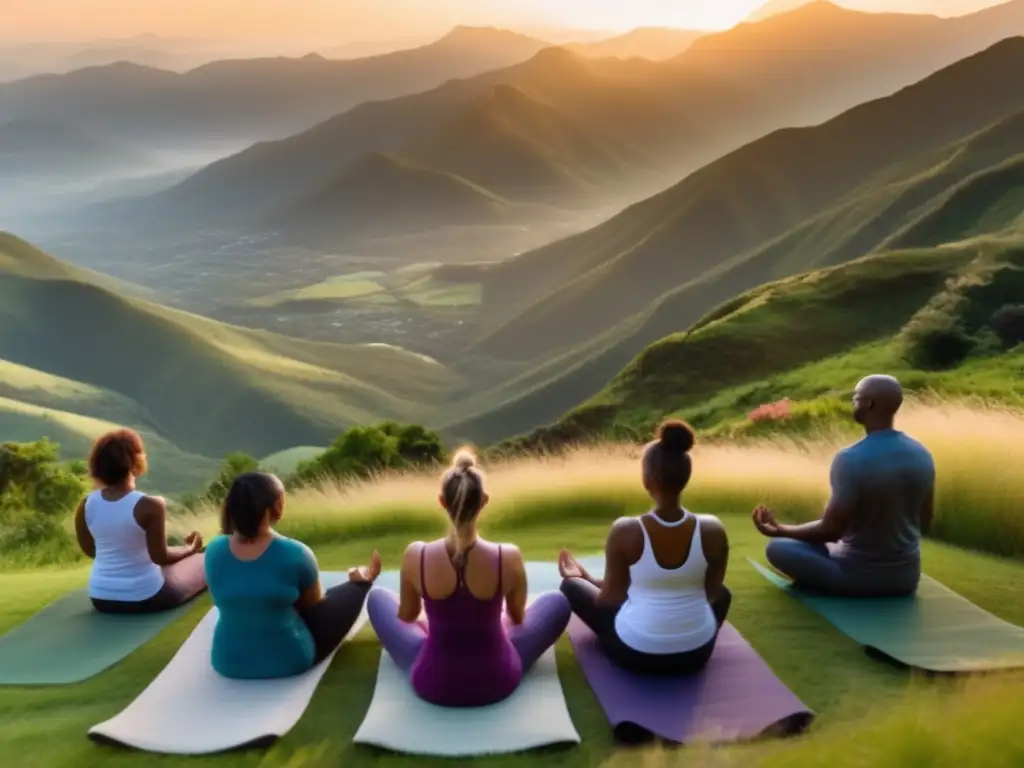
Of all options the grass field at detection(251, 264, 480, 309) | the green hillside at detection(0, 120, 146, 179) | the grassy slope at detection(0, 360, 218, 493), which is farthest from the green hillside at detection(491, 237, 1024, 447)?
the green hillside at detection(0, 120, 146, 179)

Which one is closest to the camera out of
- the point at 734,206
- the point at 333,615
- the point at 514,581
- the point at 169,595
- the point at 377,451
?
the point at 514,581

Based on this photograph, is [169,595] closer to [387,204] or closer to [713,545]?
[713,545]

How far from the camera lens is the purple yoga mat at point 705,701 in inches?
149

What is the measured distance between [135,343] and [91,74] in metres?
78.8

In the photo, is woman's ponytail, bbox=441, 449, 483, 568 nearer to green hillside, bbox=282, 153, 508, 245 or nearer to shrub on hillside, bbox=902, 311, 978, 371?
shrub on hillside, bbox=902, 311, 978, 371

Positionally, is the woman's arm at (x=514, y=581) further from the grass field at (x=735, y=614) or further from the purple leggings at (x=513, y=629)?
the grass field at (x=735, y=614)

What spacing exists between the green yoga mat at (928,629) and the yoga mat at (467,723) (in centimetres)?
181

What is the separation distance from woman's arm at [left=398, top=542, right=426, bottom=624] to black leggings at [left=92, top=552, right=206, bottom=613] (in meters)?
1.73

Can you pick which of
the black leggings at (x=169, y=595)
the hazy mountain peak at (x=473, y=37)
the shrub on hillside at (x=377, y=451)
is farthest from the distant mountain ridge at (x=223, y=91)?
the black leggings at (x=169, y=595)

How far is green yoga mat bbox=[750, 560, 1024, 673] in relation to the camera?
4398 mm

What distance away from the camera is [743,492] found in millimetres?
7570

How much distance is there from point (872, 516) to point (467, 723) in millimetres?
2575

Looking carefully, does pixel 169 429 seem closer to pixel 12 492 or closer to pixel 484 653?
pixel 12 492

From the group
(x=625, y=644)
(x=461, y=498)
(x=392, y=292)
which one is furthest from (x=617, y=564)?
(x=392, y=292)
